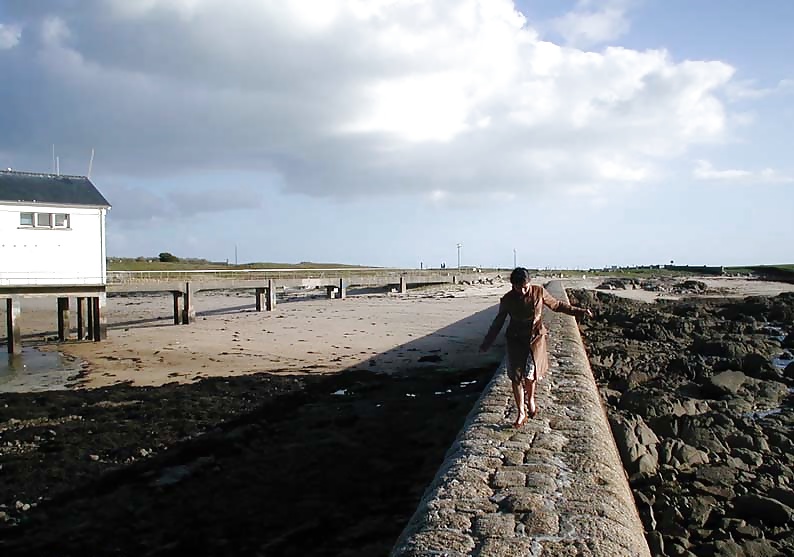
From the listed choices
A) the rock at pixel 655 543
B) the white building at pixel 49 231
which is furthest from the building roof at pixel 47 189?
the rock at pixel 655 543

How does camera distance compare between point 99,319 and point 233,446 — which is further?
point 99,319

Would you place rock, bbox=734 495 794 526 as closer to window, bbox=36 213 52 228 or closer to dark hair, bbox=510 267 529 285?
dark hair, bbox=510 267 529 285

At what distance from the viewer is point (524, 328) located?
6.32m

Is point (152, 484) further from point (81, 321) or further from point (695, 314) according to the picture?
point (695, 314)

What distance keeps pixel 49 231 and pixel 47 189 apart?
209cm

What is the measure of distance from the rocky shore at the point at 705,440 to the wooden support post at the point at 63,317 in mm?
20482

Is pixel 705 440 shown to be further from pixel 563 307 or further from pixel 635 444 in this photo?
pixel 563 307

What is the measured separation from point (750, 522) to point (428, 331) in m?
19.7

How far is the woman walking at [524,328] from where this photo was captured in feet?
20.4

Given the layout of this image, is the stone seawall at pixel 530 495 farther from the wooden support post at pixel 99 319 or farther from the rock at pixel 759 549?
the wooden support post at pixel 99 319

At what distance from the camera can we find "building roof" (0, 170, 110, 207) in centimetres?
2425

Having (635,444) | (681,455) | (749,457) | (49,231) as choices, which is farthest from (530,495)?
(49,231)

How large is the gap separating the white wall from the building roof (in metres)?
0.31

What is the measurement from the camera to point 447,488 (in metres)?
4.89
